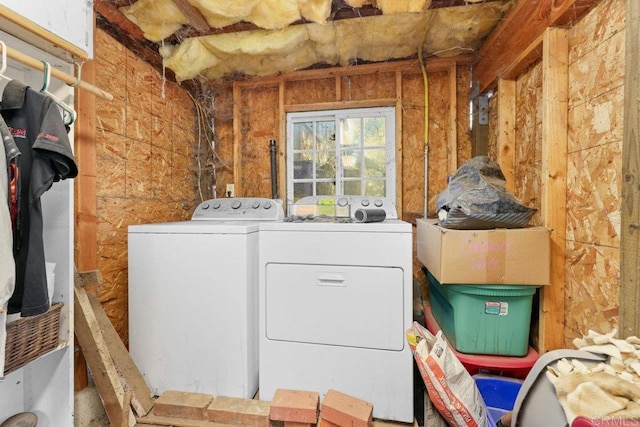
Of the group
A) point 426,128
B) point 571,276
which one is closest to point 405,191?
point 426,128

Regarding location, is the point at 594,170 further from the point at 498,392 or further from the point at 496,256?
the point at 498,392

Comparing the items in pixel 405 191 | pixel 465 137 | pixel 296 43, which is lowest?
pixel 405 191

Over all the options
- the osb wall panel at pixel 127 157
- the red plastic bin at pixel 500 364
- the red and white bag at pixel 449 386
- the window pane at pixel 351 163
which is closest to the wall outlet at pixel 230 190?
the osb wall panel at pixel 127 157

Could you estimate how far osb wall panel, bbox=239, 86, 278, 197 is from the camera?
2.61m

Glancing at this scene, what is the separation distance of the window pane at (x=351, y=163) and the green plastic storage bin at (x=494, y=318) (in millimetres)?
1383

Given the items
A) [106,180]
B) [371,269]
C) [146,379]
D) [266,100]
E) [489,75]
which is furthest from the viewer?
[266,100]

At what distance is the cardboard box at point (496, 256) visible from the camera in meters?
1.30

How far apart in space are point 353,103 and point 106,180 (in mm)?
1922

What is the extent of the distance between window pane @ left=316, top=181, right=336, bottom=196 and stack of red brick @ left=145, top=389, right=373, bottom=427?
62.9 inches

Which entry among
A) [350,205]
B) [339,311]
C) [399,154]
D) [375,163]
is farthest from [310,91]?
[339,311]

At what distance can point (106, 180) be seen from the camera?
1777mm

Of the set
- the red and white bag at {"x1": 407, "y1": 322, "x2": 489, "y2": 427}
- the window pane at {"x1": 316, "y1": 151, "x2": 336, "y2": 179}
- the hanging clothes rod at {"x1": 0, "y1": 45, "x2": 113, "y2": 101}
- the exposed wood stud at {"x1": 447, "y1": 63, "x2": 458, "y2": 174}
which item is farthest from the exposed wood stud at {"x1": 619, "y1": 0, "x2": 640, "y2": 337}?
the hanging clothes rod at {"x1": 0, "y1": 45, "x2": 113, "y2": 101}

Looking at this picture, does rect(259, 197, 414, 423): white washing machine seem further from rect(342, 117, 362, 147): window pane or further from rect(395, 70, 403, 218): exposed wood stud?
rect(342, 117, 362, 147): window pane

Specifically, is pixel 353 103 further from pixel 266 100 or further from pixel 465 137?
pixel 465 137
